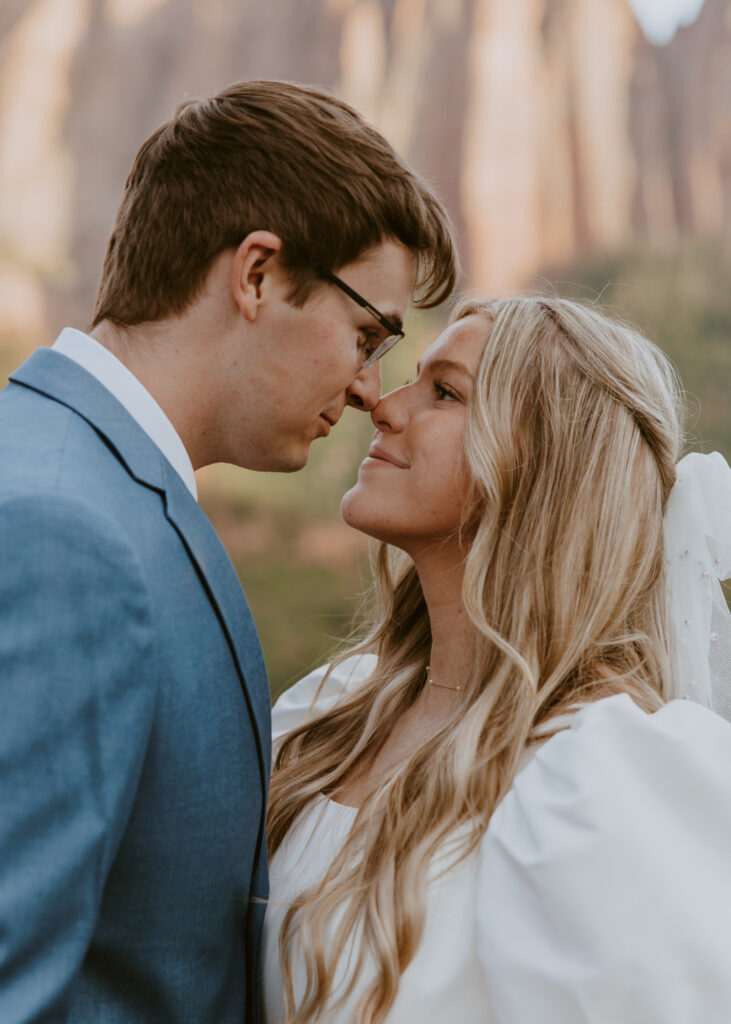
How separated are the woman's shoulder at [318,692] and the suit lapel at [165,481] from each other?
3.45 ft

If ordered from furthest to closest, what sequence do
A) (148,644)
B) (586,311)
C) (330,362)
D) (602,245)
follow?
1. (602,245)
2. (586,311)
3. (330,362)
4. (148,644)

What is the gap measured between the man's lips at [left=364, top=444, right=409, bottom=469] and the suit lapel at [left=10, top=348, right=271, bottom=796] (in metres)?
0.69

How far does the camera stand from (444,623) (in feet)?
7.80

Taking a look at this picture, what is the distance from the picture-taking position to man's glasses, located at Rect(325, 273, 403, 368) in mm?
1953

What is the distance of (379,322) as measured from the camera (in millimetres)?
2027

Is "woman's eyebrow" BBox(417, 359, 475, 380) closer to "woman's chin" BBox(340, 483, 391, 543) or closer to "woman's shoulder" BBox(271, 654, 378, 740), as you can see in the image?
"woman's chin" BBox(340, 483, 391, 543)

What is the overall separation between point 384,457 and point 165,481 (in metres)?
0.81

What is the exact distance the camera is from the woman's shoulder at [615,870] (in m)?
1.49

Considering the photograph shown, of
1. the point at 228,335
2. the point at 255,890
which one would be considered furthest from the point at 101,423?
the point at 255,890

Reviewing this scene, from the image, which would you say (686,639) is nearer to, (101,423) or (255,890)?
(255,890)

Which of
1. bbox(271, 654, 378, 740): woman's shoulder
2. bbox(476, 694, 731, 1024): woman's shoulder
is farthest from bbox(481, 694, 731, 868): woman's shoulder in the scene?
bbox(271, 654, 378, 740): woman's shoulder

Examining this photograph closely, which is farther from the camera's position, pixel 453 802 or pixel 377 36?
pixel 377 36

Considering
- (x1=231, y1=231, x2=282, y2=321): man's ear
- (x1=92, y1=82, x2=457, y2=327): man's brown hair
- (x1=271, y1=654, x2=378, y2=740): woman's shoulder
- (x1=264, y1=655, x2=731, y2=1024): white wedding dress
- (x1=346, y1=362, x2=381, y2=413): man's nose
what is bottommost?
→ (x1=271, y1=654, x2=378, y2=740): woman's shoulder

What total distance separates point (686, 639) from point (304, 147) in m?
1.20
